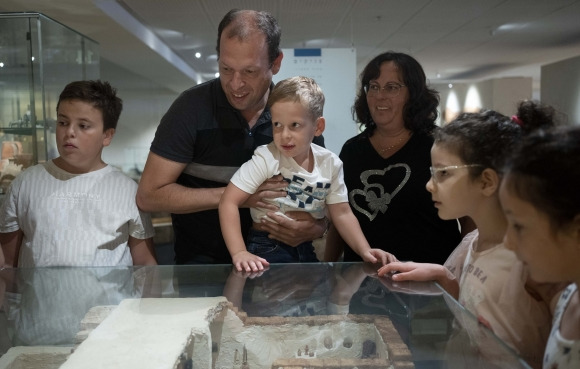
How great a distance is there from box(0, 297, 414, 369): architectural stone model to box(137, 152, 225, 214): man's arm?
0.62 m

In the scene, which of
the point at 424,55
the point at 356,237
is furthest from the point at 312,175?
the point at 424,55

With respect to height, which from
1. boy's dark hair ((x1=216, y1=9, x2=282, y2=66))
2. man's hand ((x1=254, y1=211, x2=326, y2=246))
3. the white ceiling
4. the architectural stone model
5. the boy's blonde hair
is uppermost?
the white ceiling

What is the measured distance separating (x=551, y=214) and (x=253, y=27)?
1391 mm

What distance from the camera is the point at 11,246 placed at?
2279 mm

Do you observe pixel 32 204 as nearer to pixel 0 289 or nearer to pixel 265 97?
pixel 0 289

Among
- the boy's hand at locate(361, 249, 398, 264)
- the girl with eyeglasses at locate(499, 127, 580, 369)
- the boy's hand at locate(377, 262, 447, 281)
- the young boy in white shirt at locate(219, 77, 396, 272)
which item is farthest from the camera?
the young boy in white shirt at locate(219, 77, 396, 272)

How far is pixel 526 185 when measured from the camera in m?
1.11

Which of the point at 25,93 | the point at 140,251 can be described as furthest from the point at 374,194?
the point at 25,93

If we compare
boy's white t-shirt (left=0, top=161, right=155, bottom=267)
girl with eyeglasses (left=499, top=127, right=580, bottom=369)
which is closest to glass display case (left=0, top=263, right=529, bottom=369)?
girl with eyeglasses (left=499, top=127, right=580, bottom=369)

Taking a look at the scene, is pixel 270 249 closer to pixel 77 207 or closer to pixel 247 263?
pixel 247 263

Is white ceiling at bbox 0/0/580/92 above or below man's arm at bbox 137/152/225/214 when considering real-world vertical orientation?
above

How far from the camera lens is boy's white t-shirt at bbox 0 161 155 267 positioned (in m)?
2.18

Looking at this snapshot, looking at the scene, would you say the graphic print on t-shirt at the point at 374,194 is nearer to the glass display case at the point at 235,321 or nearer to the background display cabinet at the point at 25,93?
the glass display case at the point at 235,321

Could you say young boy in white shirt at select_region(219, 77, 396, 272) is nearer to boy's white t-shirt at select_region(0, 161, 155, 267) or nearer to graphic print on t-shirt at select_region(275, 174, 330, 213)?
graphic print on t-shirt at select_region(275, 174, 330, 213)
